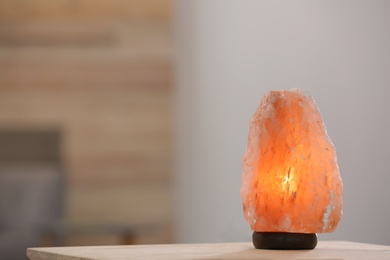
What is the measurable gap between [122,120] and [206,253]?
2384mm

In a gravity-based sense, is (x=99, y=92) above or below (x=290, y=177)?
above

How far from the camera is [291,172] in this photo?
117 cm

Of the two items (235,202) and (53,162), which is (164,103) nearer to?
(53,162)

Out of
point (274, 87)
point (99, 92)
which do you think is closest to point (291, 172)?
point (274, 87)

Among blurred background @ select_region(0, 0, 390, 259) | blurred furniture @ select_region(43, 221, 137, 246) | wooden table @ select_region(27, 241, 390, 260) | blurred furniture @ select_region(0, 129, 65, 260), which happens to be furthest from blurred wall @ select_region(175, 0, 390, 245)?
wooden table @ select_region(27, 241, 390, 260)

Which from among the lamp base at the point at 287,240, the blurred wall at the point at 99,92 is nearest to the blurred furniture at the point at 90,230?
the blurred wall at the point at 99,92

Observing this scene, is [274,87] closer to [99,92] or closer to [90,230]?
[90,230]

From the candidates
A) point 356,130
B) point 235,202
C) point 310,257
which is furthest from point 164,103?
point 310,257

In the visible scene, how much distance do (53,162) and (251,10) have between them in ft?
4.24

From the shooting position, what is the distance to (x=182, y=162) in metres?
3.33

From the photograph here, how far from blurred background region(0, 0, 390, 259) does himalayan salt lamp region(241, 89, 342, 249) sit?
1.44 m

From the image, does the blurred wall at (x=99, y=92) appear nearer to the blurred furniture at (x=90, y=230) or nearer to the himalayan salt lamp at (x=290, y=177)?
the blurred furniture at (x=90, y=230)

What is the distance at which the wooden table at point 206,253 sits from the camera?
105 centimetres

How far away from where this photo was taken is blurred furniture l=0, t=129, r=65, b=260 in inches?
124
